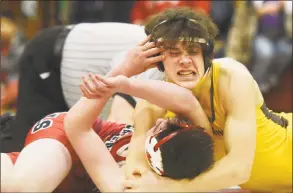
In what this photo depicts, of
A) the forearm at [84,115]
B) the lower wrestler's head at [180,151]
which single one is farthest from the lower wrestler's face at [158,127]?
the forearm at [84,115]

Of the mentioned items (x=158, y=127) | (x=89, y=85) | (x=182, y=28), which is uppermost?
(x=182, y=28)

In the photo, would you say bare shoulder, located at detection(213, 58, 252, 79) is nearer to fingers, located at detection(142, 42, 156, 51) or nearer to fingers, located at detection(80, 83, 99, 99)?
fingers, located at detection(142, 42, 156, 51)

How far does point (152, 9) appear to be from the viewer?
2855mm

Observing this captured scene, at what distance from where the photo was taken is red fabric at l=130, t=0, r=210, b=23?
8.72 ft

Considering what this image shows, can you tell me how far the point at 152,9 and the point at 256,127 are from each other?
59.4 inches

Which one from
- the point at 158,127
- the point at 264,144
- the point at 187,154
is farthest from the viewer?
the point at 264,144

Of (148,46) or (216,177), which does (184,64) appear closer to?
(148,46)

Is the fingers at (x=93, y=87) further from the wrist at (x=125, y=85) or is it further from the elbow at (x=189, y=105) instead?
the elbow at (x=189, y=105)

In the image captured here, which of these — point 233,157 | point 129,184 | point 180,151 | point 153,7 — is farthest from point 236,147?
point 153,7

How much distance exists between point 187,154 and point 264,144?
28cm

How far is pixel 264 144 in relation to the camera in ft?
4.85

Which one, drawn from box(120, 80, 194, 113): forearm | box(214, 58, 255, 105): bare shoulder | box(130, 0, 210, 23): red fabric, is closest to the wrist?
box(120, 80, 194, 113): forearm

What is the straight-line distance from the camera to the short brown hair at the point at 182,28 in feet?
4.39

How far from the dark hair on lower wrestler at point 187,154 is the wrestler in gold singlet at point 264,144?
13cm
